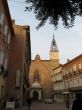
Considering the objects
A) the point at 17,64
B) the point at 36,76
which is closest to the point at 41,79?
the point at 36,76

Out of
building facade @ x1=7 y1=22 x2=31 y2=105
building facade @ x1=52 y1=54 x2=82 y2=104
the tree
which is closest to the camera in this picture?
the tree

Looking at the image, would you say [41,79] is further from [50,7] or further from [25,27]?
[50,7]

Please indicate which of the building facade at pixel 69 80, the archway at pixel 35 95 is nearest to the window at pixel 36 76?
the archway at pixel 35 95

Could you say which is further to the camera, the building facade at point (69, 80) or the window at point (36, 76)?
the window at point (36, 76)

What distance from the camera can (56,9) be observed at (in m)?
4.31

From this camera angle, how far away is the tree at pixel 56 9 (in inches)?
168

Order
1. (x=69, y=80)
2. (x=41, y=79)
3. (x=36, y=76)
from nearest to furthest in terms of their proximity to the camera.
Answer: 1. (x=69, y=80)
2. (x=41, y=79)
3. (x=36, y=76)

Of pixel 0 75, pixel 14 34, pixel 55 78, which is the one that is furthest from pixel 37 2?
pixel 55 78

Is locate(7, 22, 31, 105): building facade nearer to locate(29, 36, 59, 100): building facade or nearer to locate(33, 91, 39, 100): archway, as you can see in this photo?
locate(29, 36, 59, 100): building facade

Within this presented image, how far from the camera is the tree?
4262 mm

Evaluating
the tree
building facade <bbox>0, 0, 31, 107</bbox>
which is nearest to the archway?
building facade <bbox>0, 0, 31, 107</bbox>

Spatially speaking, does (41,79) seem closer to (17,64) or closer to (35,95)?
(35,95)

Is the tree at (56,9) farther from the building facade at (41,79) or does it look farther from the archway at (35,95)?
the archway at (35,95)

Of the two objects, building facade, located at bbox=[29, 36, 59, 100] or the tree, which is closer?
the tree
